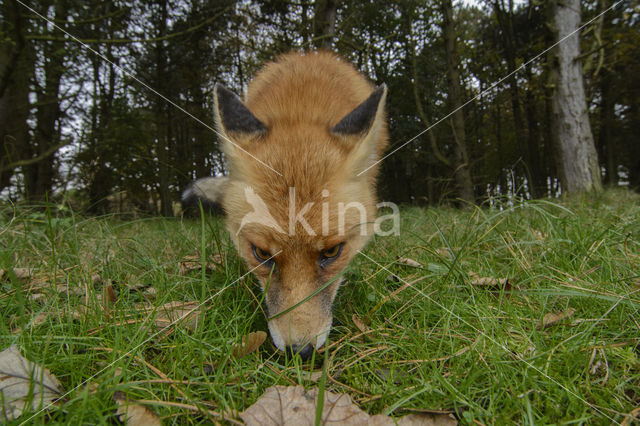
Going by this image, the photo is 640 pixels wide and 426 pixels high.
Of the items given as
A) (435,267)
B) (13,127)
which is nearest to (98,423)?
(435,267)

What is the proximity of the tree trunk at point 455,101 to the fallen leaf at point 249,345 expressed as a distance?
7824 mm

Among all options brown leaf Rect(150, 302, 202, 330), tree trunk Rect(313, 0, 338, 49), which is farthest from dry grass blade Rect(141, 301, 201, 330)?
tree trunk Rect(313, 0, 338, 49)

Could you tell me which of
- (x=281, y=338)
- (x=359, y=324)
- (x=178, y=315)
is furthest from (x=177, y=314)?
(x=359, y=324)

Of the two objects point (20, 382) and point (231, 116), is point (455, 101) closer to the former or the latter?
point (231, 116)

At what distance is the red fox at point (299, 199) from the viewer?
1651 millimetres

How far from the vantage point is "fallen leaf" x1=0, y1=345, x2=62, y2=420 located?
3.42 ft

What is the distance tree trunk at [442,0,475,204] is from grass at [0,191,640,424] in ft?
21.3

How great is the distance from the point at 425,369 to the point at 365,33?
12536mm

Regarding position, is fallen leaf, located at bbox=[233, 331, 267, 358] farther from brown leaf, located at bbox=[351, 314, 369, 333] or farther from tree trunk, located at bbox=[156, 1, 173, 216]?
tree trunk, located at bbox=[156, 1, 173, 216]

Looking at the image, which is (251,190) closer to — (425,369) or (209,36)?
(425,369)

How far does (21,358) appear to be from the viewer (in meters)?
1.15

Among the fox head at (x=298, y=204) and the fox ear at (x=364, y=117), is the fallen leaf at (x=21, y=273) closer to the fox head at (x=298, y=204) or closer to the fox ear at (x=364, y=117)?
the fox head at (x=298, y=204)

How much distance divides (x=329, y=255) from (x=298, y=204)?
14.0 inches

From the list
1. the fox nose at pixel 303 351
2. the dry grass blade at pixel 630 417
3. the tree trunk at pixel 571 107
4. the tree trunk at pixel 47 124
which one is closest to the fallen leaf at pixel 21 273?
the fox nose at pixel 303 351
